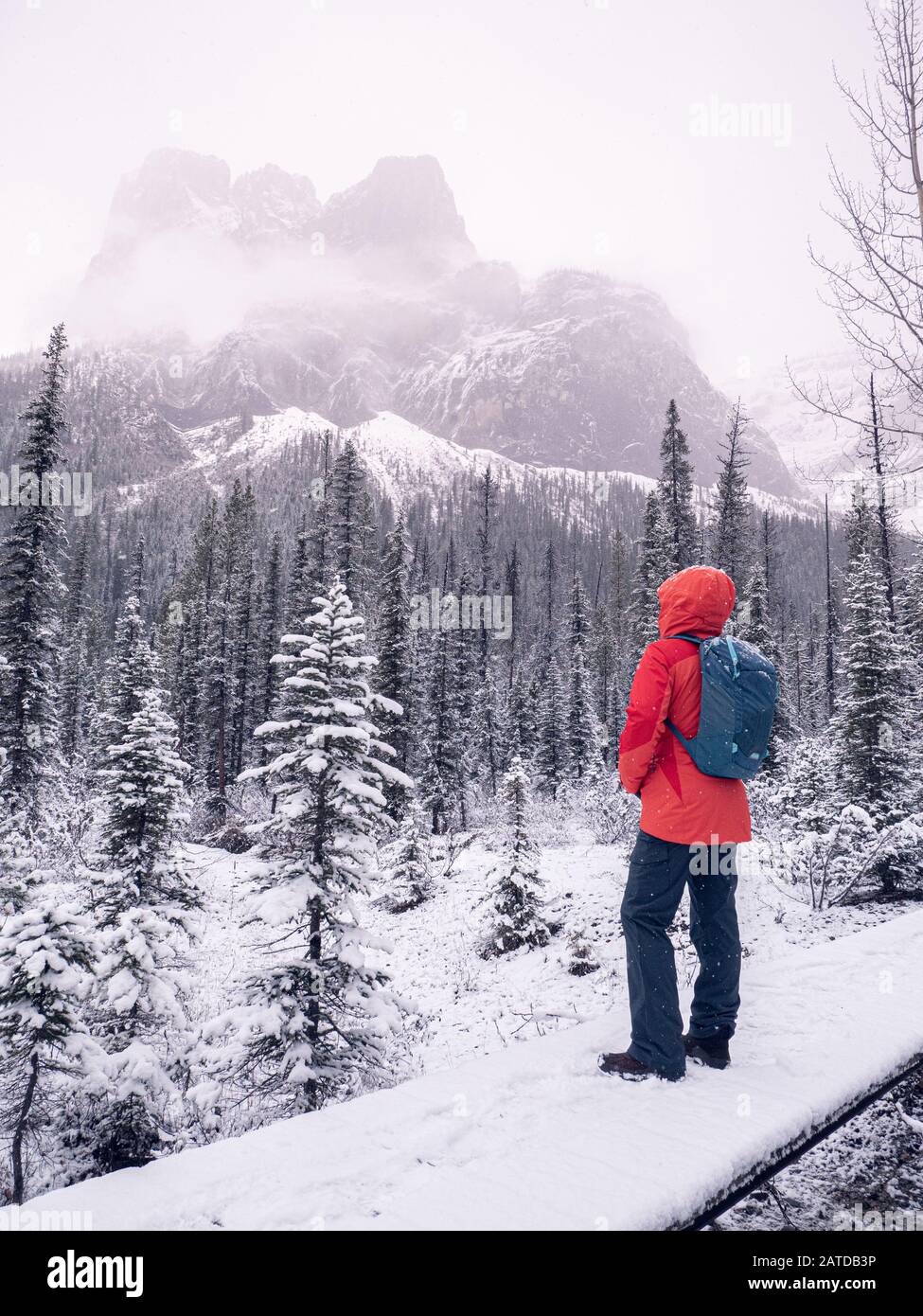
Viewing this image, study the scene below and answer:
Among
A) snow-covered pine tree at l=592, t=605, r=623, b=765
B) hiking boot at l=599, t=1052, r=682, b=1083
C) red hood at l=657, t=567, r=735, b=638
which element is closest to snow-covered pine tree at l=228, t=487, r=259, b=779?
snow-covered pine tree at l=592, t=605, r=623, b=765

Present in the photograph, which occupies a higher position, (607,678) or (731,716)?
(731,716)

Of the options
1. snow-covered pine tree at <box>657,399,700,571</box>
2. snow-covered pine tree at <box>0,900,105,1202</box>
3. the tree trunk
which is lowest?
the tree trunk

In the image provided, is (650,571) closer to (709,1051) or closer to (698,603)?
(698,603)

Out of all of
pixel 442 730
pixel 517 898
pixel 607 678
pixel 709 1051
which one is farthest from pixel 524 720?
pixel 709 1051

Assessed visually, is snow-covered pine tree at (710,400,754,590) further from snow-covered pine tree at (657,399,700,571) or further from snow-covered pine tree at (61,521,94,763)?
snow-covered pine tree at (61,521,94,763)

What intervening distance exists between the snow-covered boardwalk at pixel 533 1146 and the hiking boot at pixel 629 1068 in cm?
6

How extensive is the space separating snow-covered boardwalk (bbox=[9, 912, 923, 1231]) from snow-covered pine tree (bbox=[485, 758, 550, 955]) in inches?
343

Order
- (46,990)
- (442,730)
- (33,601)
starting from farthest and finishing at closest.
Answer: (442,730)
(33,601)
(46,990)

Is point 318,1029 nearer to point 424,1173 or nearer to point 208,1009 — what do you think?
point 424,1173

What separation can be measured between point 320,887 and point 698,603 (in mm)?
Answer: 4792

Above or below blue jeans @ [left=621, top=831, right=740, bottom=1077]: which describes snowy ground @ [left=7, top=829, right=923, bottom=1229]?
below

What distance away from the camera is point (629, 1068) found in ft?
11.2

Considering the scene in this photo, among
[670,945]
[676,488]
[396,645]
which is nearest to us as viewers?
[670,945]

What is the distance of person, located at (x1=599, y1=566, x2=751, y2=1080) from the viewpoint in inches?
134
